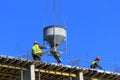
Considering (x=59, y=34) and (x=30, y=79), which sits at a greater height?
(x=59, y=34)

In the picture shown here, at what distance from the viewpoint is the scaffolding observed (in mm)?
54875

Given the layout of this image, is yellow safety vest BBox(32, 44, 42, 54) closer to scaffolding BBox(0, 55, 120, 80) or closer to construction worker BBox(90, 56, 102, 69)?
scaffolding BBox(0, 55, 120, 80)

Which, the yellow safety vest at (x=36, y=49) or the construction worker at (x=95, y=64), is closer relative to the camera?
the yellow safety vest at (x=36, y=49)

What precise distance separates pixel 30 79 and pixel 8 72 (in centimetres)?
180

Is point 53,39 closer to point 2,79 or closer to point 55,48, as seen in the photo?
point 55,48

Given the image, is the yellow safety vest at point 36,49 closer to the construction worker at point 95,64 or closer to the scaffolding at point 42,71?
the scaffolding at point 42,71

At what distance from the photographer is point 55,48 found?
57.8 metres

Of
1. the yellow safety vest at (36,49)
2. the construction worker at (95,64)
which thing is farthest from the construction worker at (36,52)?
the construction worker at (95,64)

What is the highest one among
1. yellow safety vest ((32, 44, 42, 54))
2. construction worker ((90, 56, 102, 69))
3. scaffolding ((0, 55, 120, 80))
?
yellow safety vest ((32, 44, 42, 54))

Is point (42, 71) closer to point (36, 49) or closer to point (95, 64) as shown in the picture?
point (36, 49)

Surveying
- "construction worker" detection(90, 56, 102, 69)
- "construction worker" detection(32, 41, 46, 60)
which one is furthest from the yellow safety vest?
"construction worker" detection(90, 56, 102, 69)

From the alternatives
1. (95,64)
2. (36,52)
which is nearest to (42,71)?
(36,52)

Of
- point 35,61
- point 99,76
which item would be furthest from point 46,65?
point 99,76

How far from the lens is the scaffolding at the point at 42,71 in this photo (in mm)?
54875
